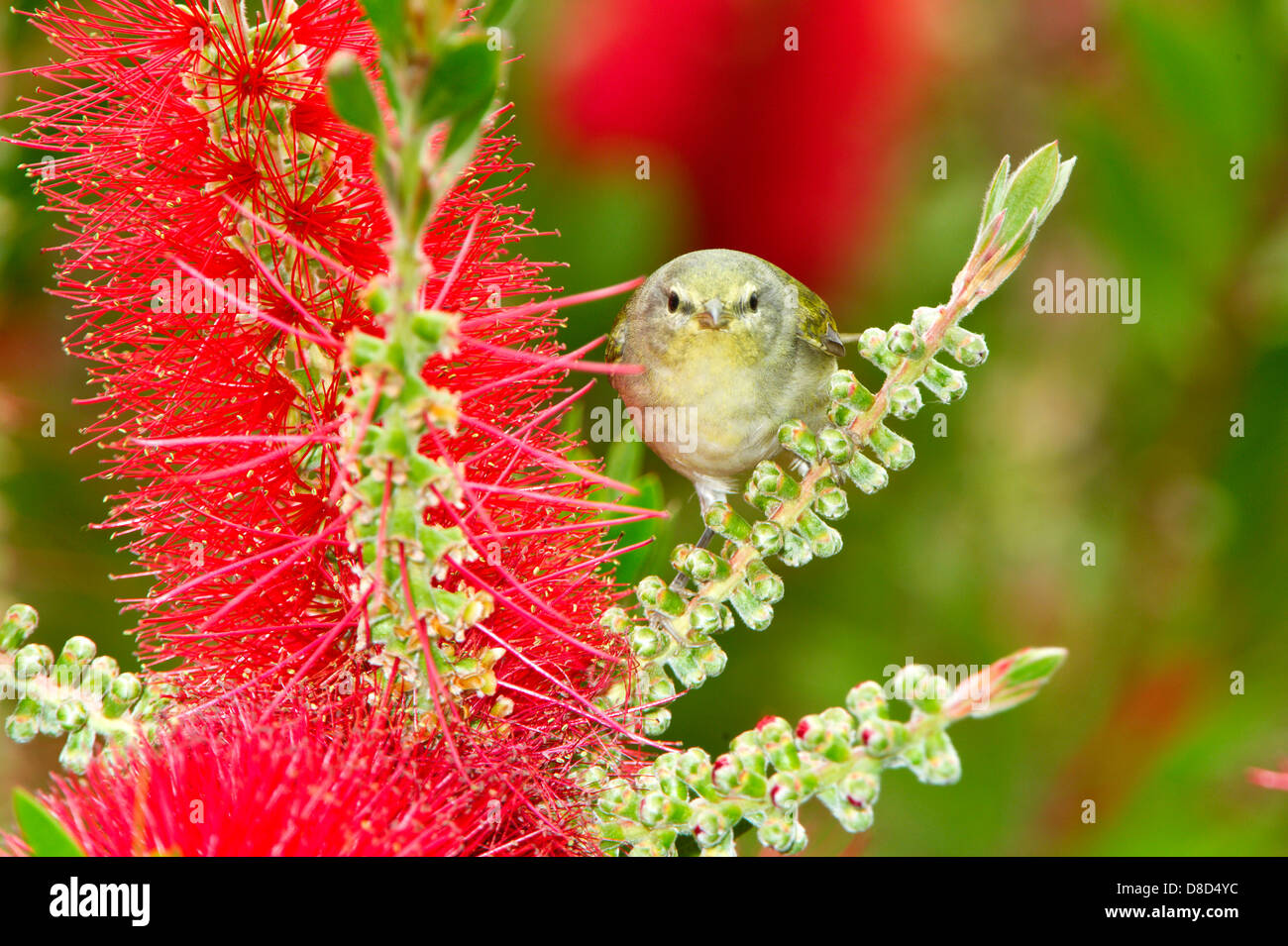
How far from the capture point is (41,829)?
633 millimetres

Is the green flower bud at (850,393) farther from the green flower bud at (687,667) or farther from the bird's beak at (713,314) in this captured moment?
the bird's beak at (713,314)

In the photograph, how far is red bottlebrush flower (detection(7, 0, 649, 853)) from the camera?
2.77ft

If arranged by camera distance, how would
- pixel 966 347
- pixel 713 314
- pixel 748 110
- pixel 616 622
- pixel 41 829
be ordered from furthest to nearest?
pixel 748 110, pixel 713 314, pixel 616 622, pixel 966 347, pixel 41 829

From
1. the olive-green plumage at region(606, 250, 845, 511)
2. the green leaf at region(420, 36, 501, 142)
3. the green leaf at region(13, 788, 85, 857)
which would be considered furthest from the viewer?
the olive-green plumage at region(606, 250, 845, 511)

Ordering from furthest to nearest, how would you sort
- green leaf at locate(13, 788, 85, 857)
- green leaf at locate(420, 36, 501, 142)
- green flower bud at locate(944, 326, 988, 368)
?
1. green flower bud at locate(944, 326, 988, 368)
2. green leaf at locate(13, 788, 85, 857)
3. green leaf at locate(420, 36, 501, 142)

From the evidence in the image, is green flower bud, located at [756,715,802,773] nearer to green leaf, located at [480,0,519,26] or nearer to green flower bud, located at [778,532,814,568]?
green flower bud, located at [778,532,814,568]

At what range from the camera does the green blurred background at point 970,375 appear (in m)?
1.70

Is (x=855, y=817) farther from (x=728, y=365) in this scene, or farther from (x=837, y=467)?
(x=728, y=365)

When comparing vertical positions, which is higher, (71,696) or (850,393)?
(850,393)

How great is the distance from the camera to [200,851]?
0.71m

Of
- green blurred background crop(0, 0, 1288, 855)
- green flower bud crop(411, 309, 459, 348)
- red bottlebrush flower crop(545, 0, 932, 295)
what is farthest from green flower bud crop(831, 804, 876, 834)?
red bottlebrush flower crop(545, 0, 932, 295)

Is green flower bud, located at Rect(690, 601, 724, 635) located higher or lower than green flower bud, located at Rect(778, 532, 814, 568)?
lower

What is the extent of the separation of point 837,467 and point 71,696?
505 millimetres

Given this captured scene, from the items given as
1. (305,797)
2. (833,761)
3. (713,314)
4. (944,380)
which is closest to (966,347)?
(944,380)
